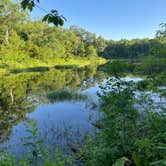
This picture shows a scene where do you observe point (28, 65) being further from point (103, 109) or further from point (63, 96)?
point (103, 109)

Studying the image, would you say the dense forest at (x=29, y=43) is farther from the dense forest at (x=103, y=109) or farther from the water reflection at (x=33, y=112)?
the water reflection at (x=33, y=112)

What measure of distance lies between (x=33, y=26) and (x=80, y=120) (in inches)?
1813

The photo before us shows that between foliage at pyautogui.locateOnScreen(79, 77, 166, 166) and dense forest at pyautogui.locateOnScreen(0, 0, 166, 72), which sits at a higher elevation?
dense forest at pyautogui.locateOnScreen(0, 0, 166, 72)

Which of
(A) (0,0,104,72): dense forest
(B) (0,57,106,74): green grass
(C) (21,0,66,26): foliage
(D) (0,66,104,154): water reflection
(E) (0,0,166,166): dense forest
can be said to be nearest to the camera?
(C) (21,0,66,26): foliage

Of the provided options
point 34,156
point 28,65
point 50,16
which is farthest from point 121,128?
point 28,65

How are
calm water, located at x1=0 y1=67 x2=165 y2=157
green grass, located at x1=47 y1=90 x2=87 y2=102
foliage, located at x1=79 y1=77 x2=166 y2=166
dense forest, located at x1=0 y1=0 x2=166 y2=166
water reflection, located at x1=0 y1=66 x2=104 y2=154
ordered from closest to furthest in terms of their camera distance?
dense forest, located at x1=0 y1=0 x2=166 y2=166 < foliage, located at x1=79 y1=77 x2=166 y2=166 < calm water, located at x1=0 y1=67 x2=165 y2=157 < water reflection, located at x1=0 y1=66 x2=104 y2=154 < green grass, located at x1=47 y1=90 x2=87 y2=102

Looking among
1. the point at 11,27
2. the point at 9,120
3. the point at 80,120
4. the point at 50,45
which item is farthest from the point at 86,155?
the point at 50,45

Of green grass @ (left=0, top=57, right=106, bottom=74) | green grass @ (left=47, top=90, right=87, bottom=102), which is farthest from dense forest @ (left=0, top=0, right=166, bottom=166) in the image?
green grass @ (left=0, top=57, right=106, bottom=74)

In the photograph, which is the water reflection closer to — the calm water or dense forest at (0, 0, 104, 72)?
the calm water

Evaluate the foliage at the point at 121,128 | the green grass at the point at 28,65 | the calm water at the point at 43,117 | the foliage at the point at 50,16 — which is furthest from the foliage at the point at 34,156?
the green grass at the point at 28,65

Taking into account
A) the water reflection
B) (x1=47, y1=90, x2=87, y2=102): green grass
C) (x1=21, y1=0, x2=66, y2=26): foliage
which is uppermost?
(x1=21, y1=0, x2=66, y2=26): foliage

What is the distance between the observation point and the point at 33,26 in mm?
54406

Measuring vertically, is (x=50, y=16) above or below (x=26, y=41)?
below

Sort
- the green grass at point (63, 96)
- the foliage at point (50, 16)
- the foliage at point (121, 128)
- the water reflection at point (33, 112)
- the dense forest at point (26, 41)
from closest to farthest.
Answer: the foliage at point (50, 16)
the foliage at point (121, 128)
the water reflection at point (33, 112)
the green grass at point (63, 96)
the dense forest at point (26, 41)
